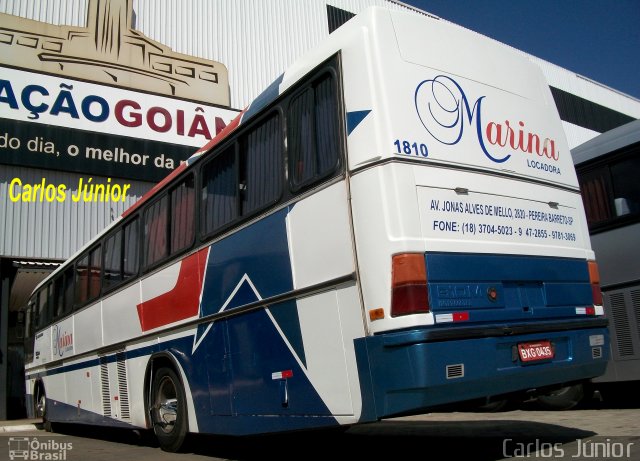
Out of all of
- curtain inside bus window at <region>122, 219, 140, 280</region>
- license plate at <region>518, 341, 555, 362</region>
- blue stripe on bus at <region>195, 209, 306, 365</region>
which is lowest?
license plate at <region>518, 341, 555, 362</region>

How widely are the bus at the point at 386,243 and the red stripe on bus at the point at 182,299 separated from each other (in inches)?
1.9

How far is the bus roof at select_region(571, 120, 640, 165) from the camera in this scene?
8023mm

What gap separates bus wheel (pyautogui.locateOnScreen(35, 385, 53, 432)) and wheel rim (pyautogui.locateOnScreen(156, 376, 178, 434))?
20.4 ft

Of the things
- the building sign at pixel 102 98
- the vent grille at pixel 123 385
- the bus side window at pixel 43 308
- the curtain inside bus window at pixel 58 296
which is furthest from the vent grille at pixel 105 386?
the building sign at pixel 102 98

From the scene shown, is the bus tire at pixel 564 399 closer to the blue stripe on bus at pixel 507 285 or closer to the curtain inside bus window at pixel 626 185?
the curtain inside bus window at pixel 626 185

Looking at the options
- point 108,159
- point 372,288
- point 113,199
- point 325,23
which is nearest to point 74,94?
point 108,159

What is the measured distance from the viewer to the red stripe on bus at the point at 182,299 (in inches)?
241

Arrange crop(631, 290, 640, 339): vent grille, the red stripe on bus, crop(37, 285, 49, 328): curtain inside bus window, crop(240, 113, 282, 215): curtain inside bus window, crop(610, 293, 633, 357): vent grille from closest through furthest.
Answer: crop(240, 113, 282, 215): curtain inside bus window < the red stripe on bus < crop(631, 290, 640, 339): vent grille < crop(610, 293, 633, 357): vent grille < crop(37, 285, 49, 328): curtain inside bus window

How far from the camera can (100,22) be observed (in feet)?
55.0

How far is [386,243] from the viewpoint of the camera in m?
4.04

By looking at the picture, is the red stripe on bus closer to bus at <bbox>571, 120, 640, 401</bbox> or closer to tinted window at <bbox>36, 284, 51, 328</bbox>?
bus at <bbox>571, 120, 640, 401</bbox>

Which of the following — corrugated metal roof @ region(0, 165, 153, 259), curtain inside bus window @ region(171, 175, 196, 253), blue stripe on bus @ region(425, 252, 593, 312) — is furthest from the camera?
corrugated metal roof @ region(0, 165, 153, 259)

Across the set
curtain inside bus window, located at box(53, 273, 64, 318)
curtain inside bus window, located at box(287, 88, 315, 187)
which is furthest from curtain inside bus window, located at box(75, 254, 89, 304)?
curtain inside bus window, located at box(287, 88, 315, 187)

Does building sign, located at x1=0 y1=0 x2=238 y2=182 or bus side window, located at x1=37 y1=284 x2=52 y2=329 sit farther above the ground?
building sign, located at x1=0 y1=0 x2=238 y2=182
